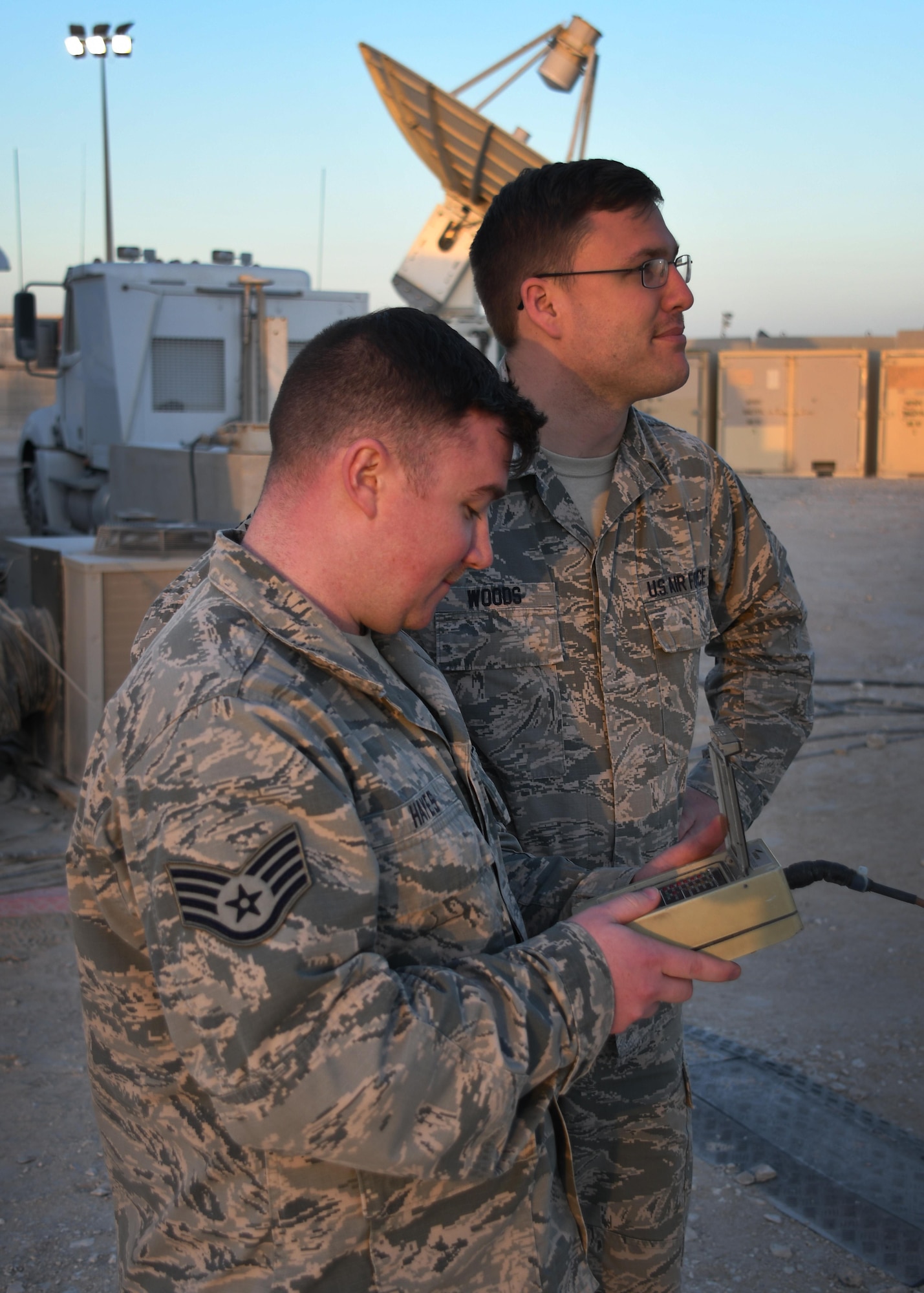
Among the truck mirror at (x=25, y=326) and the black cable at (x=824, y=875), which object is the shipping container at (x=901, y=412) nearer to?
the truck mirror at (x=25, y=326)

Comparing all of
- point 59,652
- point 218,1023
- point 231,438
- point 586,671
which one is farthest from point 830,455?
point 218,1023

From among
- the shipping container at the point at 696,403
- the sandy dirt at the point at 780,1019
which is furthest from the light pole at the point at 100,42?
the sandy dirt at the point at 780,1019

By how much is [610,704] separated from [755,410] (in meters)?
17.1

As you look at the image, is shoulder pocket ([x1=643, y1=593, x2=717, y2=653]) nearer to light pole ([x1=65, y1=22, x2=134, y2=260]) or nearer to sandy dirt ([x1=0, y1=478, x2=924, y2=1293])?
sandy dirt ([x1=0, y1=478, x2=924, y2=1293])

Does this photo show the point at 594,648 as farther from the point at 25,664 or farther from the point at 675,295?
the point at 25,664

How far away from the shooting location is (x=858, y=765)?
5973 millimetres

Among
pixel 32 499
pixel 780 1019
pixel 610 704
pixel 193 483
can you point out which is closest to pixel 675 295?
pixel 610 704

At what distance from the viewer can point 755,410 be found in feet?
59.6

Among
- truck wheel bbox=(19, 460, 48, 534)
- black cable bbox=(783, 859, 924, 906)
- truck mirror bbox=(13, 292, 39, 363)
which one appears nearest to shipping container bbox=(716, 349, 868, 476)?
truck wheel bbox=(19, 460, 48, 534)

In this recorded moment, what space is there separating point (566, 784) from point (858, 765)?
441cm

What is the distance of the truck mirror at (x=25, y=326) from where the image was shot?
1054cm

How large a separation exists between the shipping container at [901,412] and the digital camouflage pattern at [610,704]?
1688 cm

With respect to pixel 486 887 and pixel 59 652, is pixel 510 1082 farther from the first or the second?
pixel 59 652

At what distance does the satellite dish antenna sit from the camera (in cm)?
856
